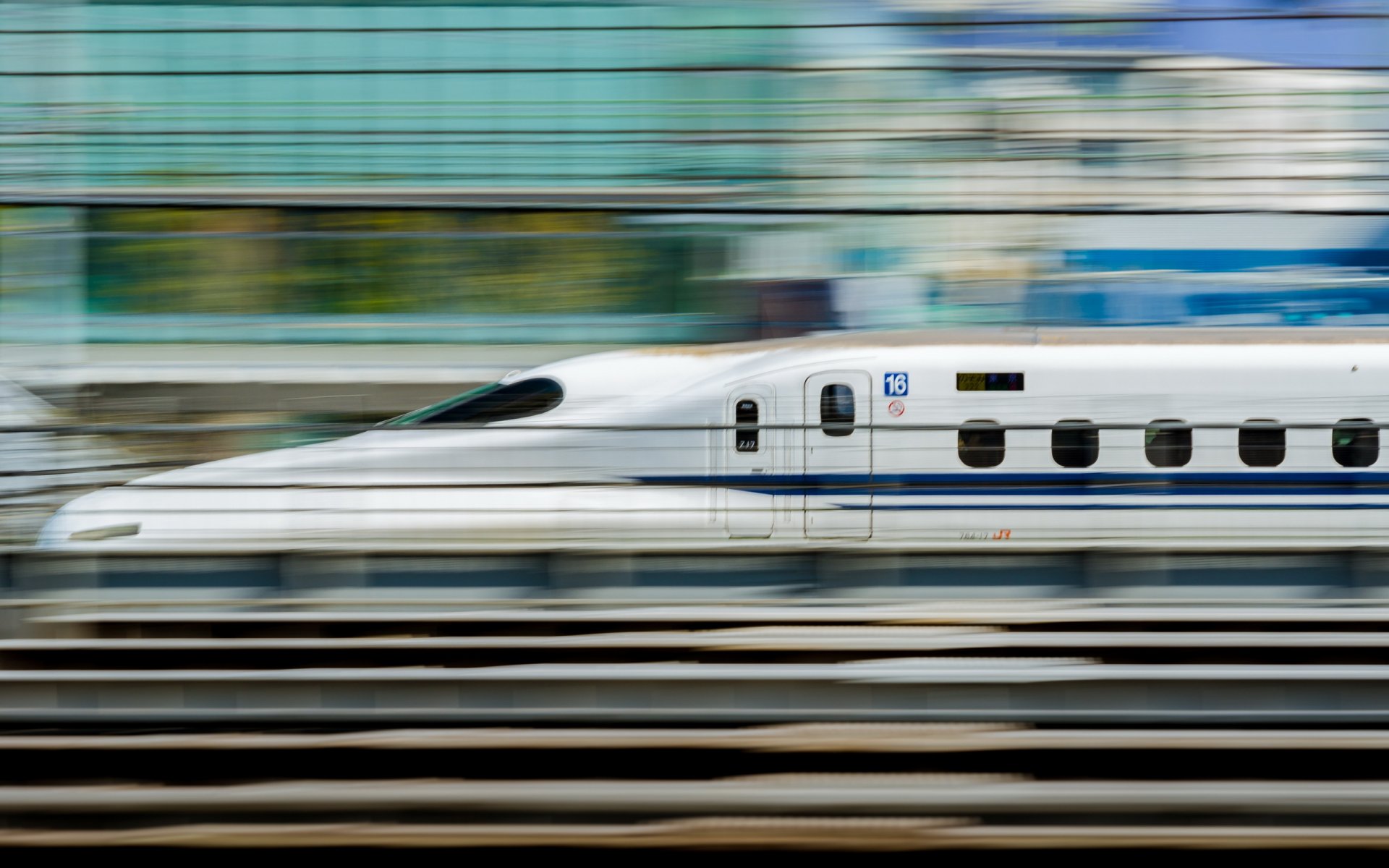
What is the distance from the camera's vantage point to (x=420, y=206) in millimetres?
2164

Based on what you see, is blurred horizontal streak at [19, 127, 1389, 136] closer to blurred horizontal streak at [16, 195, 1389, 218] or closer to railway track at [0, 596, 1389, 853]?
blurred horizontal streak at [16, 195, 1389, 218]

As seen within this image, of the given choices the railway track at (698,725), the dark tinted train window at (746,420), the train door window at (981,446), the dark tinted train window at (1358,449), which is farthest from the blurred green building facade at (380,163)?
the dark tinted train window at (1358,449)

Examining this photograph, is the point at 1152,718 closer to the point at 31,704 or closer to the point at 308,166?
the point at 31,704

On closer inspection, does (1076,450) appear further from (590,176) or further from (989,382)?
(590,176)

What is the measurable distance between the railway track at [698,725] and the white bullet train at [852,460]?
0.84ft

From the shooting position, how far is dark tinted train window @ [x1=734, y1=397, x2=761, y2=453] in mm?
3832

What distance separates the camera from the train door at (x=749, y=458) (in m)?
2.99

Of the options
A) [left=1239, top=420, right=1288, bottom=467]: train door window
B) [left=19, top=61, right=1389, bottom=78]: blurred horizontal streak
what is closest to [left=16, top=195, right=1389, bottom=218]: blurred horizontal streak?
[left=19, top=61, right=1389, bottom=78]: blurred horizontal streak

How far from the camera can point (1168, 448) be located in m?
3.83

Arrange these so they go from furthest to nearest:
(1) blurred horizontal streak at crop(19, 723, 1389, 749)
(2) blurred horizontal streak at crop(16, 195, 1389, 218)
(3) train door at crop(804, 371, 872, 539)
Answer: (3) train door at crop(804, 371, 872, 539) < (2) blurred horizontal streak at crop(16, 195, 1389, 218) < (1) blurred horizontal streak at crop(19, 723, 1389, 749)

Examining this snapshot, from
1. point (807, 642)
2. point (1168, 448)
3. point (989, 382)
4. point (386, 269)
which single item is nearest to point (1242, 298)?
point (1168, 448)

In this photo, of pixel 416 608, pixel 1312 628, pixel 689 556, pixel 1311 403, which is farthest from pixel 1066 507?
pixel 416 608

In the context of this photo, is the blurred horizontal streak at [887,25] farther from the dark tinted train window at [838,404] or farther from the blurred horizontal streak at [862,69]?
the dark tinted train window at [838,404]

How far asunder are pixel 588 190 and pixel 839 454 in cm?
132
